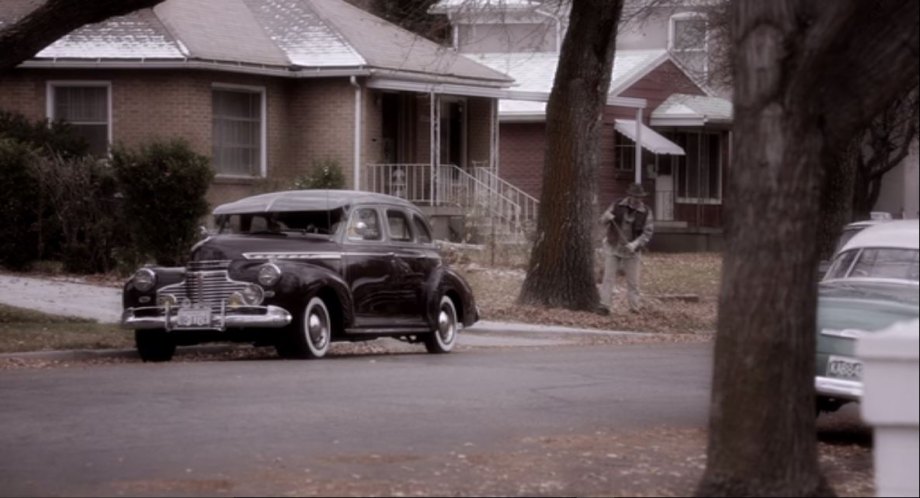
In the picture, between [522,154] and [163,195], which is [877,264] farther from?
[522,154]

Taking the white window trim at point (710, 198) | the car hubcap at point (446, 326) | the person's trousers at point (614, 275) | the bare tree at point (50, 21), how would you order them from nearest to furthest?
the bare tree at point (50, 21), the car hubcap at point (446, 326), the person's trousers at point (614, 275), the white window trim at point (710, 198)

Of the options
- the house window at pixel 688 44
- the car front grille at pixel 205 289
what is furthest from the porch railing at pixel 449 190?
the car front grille at pixel 205 289

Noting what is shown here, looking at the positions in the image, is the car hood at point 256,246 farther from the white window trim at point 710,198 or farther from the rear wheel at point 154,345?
the white window trim at point 710,198

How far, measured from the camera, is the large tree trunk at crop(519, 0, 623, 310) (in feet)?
80.9

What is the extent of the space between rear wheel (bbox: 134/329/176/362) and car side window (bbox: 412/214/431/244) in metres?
3.39

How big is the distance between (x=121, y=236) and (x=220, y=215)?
28.4ft

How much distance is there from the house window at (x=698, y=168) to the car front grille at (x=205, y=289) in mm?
30203

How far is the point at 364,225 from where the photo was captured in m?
18.9

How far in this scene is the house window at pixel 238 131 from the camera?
3297 cm

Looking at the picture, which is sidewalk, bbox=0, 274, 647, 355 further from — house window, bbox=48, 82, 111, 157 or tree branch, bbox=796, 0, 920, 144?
tree branch, bbox=796, 0, 920, 144

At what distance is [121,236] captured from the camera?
27.0m

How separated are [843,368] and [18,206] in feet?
59.8

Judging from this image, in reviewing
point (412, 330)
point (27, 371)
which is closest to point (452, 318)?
point (412, 330)

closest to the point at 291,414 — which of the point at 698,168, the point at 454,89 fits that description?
the point at 454,89
